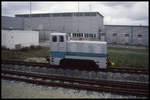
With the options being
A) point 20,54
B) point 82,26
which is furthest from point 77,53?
point 82,26

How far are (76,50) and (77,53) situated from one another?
24 centimetres

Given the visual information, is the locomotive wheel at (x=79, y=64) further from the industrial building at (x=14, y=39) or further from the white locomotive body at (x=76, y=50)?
the industrial building at (x=14, y=39)

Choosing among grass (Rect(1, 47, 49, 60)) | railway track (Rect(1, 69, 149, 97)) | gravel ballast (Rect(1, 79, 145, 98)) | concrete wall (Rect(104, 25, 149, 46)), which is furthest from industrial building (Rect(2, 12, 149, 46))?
gravel ballast (Rect(1, 79, 145, 98))

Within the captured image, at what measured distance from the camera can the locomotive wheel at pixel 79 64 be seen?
33.6ft

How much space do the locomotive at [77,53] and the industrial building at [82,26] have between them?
24858 millimetres

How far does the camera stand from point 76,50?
10.4 metres

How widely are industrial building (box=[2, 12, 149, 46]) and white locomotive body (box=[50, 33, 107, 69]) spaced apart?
81.5 feet

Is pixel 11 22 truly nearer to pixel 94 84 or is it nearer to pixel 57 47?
pixel 57 47

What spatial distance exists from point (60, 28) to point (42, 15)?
24.8 ft

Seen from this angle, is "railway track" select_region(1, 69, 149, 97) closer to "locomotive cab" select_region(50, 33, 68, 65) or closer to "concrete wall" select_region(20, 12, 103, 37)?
"locomotive cab" select_region(50, 33, 68, 65)

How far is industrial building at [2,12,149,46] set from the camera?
32562mm

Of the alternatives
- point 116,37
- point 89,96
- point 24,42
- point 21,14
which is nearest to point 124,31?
point 116,37

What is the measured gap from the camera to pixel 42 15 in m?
42.2

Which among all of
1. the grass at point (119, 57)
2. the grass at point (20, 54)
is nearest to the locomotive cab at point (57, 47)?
the grass at point (119, 57)
